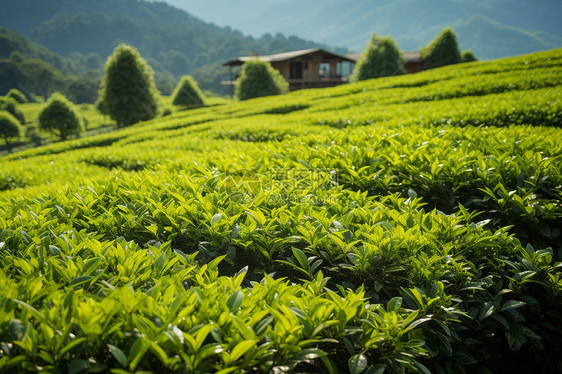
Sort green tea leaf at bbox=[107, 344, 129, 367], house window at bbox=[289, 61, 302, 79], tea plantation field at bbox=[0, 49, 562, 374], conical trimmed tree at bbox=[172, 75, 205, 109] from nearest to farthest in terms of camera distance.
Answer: green tea leaf at bbox=[107, 344, 129, 367] < tea plantation field at bbox=[0, 49, 562, 374] < conical trimmed tree at bbox=[172, 75, 205, 109] < house window at bbox=[289, 61, 302, 79]

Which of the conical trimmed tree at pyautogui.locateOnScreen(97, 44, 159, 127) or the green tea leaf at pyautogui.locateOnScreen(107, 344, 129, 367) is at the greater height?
the conical trimmed tree at pyautogui.locateOnScreen(97, 44, 159, 127)

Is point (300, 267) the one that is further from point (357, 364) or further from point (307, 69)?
point (307, 69)

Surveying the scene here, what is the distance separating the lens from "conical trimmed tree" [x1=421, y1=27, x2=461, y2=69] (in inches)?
1684

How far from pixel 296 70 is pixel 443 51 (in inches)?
785

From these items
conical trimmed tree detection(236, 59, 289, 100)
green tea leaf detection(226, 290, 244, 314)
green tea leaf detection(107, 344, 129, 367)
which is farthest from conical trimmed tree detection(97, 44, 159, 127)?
green tea leaf detection(107, 344, 129, 367)

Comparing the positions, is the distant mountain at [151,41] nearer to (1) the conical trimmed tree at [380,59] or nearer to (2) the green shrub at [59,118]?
(2) the green shrub at [59,118]

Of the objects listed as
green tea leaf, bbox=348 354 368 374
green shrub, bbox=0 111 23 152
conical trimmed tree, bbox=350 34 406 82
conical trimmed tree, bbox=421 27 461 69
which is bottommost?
green tea leaf, bbox=348 354 368 374

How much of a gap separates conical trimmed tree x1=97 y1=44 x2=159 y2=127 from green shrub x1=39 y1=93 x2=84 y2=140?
800cm

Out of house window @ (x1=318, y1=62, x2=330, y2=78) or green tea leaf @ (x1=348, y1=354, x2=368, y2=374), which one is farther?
house window @ (x1=318, y1=62, x2=330, y2=78)

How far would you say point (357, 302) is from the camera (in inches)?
64.1

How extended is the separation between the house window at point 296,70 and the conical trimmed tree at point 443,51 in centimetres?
1744

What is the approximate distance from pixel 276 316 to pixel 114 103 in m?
37.0

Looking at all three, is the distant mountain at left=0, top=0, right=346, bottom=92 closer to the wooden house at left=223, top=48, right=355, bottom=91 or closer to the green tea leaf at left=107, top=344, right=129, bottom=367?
the wooden house at left=223, top=48, right=355, bottom=91

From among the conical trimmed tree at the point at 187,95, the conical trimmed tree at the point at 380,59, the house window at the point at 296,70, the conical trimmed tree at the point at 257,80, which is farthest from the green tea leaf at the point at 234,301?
the house window at the point at 296,70
